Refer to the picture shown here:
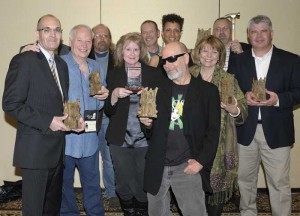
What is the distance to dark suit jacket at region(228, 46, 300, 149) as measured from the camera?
12.4 ft

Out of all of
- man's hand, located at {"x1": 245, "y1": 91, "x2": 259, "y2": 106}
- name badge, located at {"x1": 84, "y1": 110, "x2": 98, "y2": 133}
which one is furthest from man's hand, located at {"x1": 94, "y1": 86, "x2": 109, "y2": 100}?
man's hand, located at {"x1": 245, "y1": 91, "x2": 259, "y2": 106}

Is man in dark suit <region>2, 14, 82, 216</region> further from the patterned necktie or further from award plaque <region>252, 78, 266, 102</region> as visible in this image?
award plaque <region>252, 78, 266, 102</region>

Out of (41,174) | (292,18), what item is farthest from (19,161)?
(292,18)

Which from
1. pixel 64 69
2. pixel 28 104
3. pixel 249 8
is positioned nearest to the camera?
pixel 28 104

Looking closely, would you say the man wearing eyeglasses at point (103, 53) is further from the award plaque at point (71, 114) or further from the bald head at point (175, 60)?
the bald head at point (175, 60)

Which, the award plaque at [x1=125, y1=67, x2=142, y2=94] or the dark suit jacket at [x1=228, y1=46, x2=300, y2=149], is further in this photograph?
the dark suit jacket at [x1=228, y1=46, x2=300, y2=149]

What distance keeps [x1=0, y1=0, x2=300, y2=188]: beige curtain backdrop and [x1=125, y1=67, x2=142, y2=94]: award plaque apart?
1.89m

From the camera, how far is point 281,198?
3836 millimetres

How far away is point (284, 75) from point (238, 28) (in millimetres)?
1635

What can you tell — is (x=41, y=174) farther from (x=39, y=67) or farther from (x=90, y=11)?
(x=90, y=11)

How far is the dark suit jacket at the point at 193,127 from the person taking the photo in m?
3.05

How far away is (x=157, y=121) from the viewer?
3.10m

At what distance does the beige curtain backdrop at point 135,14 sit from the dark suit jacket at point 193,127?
7.66 feet

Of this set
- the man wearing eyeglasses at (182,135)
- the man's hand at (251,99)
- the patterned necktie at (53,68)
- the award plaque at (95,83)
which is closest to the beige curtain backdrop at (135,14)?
the man's hand at (251,99)
